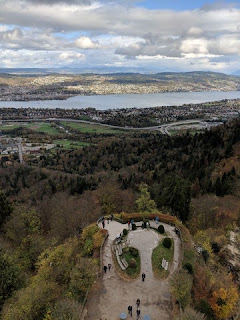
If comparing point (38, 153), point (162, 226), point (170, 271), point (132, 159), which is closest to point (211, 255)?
point (162, 226)

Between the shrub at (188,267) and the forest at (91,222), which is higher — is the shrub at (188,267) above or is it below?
above

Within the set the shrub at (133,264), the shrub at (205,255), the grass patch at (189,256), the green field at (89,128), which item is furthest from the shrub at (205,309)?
the green field at (89,128)

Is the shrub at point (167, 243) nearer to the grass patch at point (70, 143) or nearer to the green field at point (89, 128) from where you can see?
the grass patch at point (70, 143)

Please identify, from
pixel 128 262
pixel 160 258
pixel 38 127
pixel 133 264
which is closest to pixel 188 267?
pixel 160 258

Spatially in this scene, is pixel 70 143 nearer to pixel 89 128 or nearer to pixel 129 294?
pixel 89 128

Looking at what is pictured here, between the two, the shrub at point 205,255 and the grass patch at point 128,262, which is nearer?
the grass patch at point 128,262

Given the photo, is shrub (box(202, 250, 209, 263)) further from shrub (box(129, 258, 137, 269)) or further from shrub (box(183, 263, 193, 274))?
shrub (box(129, 258, 137, 269))

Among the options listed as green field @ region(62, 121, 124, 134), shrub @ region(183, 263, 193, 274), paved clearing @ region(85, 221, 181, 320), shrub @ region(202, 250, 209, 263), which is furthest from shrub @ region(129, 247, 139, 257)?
green field @ region(62, 121, 124, 134)

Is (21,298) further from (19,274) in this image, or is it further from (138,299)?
(138,299)
